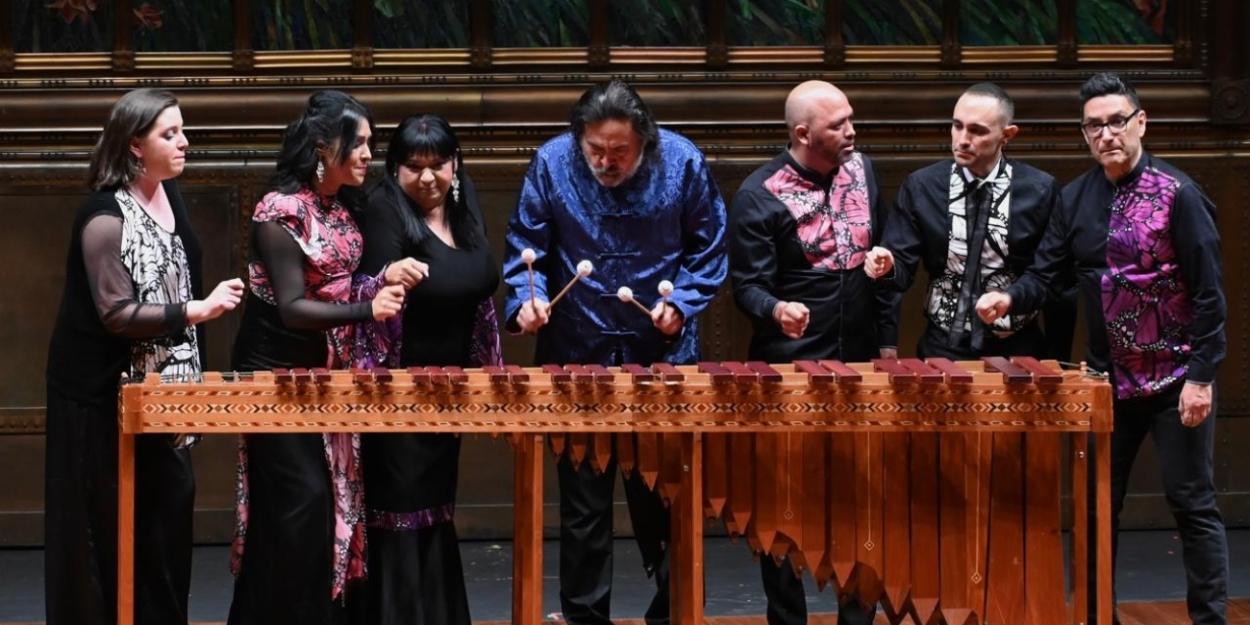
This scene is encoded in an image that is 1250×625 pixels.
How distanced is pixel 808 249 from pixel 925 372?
0.76 meters

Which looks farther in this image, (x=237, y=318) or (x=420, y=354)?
(x=237, y=318)

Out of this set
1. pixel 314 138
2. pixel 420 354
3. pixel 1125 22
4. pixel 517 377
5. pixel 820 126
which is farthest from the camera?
pixel 1125 22

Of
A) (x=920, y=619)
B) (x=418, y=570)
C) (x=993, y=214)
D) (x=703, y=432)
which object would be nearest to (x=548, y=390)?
(x=703, y=432)

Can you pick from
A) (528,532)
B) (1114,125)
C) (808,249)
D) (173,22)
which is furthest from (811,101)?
(173,22)

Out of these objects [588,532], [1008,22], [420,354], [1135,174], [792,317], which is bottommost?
[588,532]

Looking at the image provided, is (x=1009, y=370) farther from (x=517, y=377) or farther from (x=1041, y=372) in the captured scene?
(x=517, y=377)

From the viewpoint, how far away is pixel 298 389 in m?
4.34

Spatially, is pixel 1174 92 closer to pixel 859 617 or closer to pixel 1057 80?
pixel 1057 80

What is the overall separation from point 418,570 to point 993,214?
1919 millimetres

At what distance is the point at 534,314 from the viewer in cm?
486

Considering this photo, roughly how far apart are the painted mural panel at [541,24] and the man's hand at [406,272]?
7.70 ft

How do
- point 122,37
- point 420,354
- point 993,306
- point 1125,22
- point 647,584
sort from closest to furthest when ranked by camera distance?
point 420,354 < point 993,306 < point 647,584 < point 122,37 < point 1125,22

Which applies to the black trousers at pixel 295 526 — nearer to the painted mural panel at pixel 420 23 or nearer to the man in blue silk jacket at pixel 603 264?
the man in blue silk jacket at pixel 603 264

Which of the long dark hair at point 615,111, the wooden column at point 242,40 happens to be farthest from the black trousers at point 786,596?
the wooden column at point 242,40
